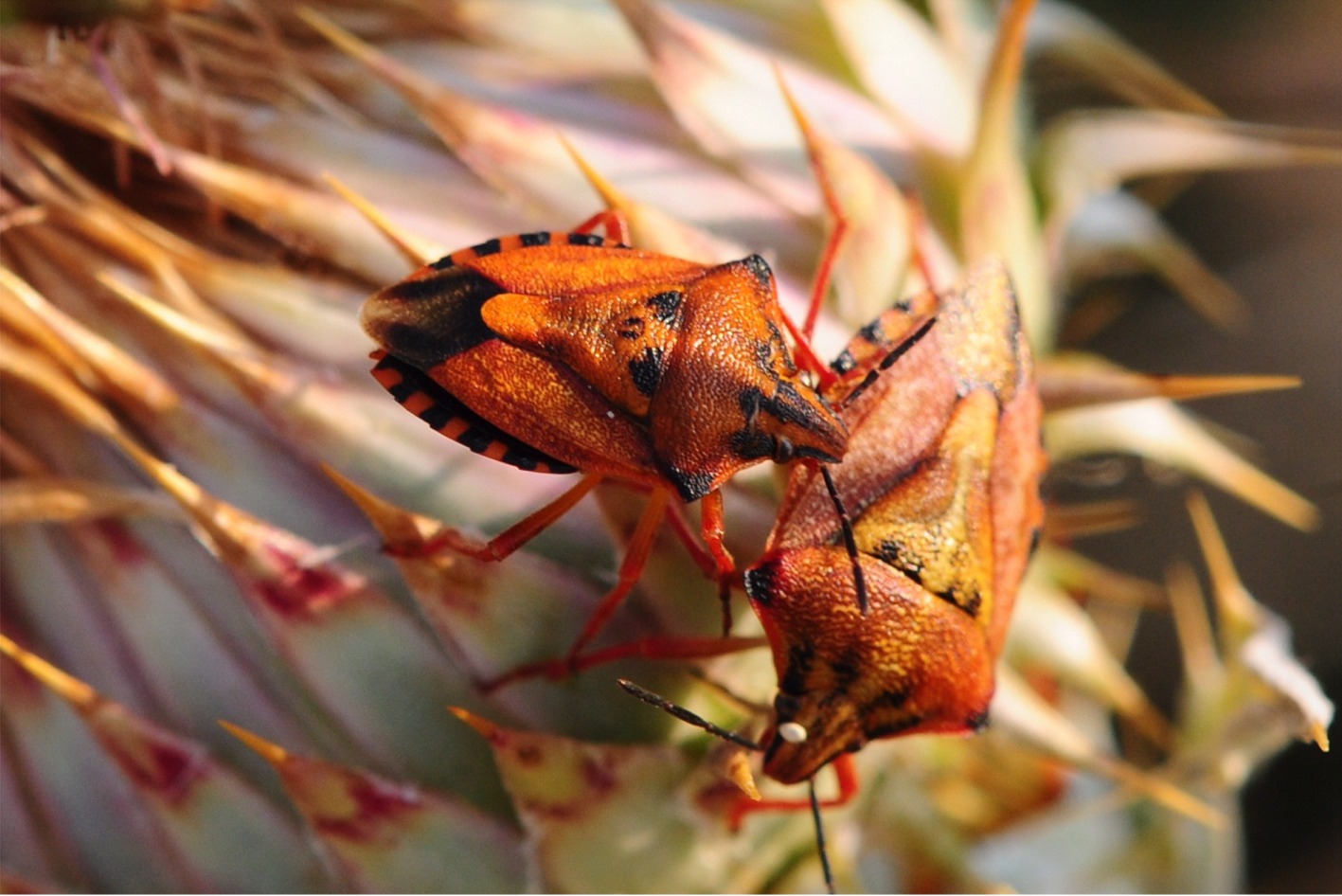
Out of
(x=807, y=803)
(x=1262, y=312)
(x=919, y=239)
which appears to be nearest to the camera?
(x=807, y=803)

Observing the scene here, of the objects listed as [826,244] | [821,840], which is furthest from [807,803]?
[826,244]

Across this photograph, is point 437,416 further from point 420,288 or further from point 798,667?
point 798,667

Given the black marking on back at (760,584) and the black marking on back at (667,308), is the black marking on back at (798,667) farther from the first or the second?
the black marking on back at (667,308)

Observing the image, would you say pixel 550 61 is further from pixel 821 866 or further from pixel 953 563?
pixel 821 866

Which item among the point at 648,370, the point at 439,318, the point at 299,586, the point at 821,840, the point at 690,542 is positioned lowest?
the point at 821,840

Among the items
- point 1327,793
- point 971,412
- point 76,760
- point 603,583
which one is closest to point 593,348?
point 603,583

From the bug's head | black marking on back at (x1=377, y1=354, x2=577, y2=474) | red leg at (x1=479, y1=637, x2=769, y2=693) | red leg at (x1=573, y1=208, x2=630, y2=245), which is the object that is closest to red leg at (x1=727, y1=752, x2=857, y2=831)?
the bug's head

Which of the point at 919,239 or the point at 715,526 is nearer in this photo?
the point at 715,526
